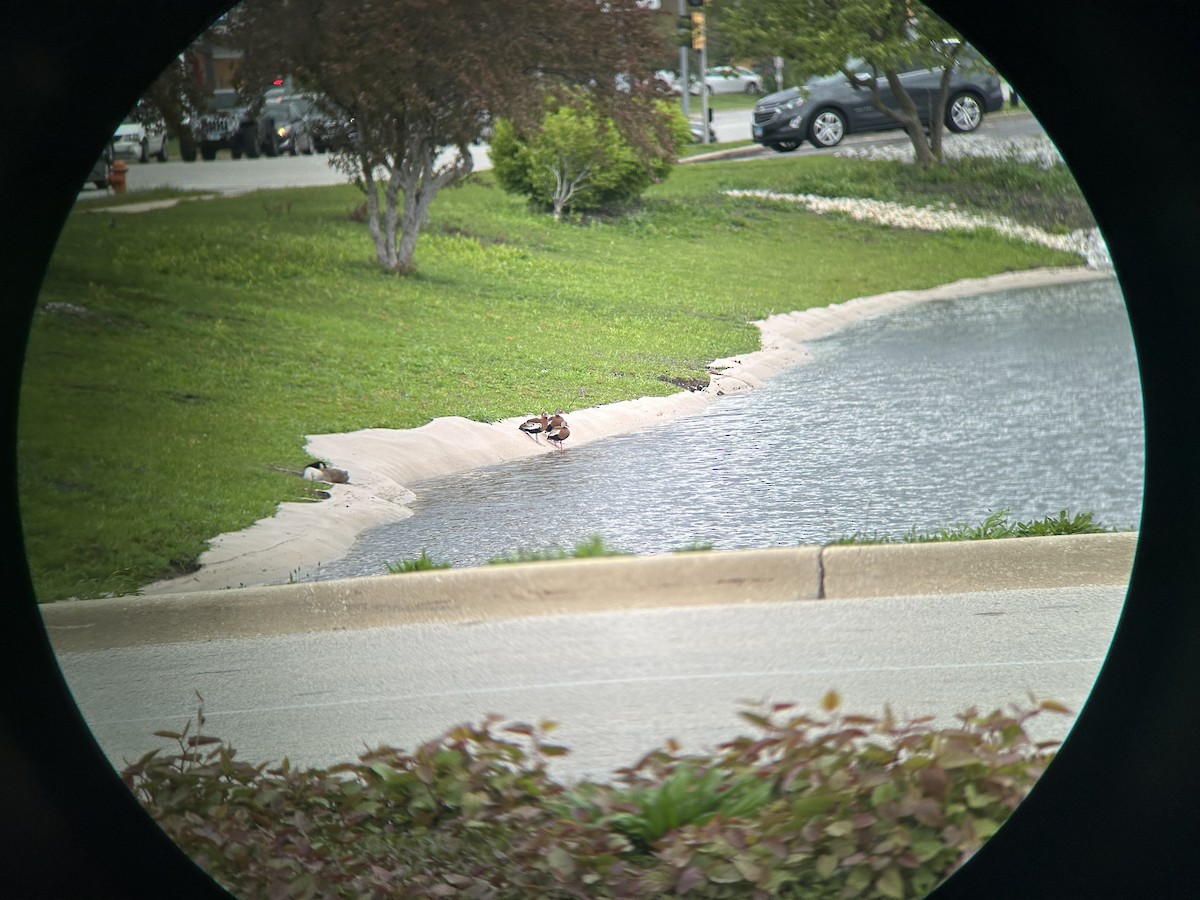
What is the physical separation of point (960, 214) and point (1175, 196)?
47cm

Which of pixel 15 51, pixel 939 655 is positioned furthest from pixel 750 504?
pixel 15 51

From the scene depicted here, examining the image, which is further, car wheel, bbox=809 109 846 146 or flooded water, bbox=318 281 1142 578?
car wheel, bbox=809 109 846 146

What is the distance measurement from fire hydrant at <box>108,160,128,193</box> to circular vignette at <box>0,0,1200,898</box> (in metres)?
0.10

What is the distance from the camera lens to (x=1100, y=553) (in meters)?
2.49

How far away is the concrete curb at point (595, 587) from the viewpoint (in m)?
2.42

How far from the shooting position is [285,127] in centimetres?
246

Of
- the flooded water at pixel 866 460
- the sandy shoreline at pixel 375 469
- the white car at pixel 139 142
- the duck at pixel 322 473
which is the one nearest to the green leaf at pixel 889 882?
the flooded water at pixel 866 460

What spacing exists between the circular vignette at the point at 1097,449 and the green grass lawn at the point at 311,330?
129mm

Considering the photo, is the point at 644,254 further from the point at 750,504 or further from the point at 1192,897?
the point at 1192,897

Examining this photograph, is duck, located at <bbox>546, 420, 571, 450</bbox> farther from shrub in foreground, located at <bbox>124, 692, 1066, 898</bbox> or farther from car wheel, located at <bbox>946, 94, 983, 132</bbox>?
car wheel, located at <bbox>946, 94, 983, 132</bbox>

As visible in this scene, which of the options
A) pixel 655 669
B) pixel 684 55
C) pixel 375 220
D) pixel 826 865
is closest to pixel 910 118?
pixel 684 55

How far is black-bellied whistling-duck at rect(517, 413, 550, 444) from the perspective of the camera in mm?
2473

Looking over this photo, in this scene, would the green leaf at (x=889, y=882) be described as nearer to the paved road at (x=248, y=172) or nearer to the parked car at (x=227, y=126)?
the paved road at (x=248, y=172)

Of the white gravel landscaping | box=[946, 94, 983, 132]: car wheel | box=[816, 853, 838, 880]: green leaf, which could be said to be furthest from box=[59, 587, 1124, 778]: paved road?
box=[946, 94, 983, 132]: car wheel
